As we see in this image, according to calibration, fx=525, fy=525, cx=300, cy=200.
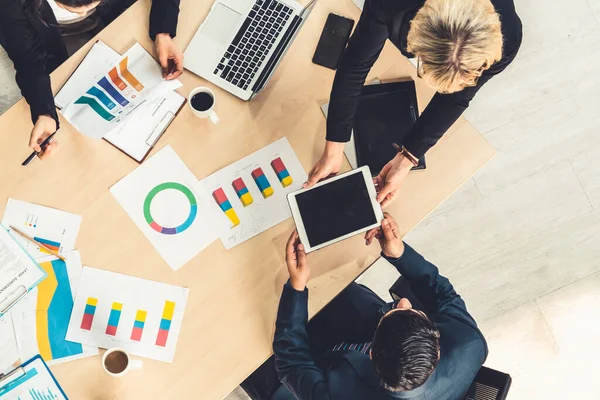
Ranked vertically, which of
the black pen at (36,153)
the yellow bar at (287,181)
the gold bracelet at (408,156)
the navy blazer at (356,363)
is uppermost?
the black pen at (36,153)

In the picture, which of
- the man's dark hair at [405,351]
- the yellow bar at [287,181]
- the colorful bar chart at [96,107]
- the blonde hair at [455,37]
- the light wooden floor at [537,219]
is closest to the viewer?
the blonde hair at [455,37]

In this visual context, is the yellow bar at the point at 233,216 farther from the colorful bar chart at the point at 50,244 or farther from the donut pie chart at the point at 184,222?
the colorful bar chart at the point at 50,244

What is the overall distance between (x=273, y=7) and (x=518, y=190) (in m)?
1.34

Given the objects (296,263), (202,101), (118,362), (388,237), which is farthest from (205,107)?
(118,362)

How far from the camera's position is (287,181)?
146cm

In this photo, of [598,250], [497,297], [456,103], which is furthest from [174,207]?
[598,250]

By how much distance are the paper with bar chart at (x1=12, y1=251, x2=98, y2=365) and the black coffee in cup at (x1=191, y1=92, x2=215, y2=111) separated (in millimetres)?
527

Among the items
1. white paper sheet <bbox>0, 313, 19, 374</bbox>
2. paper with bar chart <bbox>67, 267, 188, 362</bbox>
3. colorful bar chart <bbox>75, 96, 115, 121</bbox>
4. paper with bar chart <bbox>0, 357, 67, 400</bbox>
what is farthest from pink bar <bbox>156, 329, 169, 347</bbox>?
colorful bar chart <bbox>75, 96, 115, 121</bbox>

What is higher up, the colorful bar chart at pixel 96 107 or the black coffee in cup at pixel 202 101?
the colorful bar chart at pixel 96 107

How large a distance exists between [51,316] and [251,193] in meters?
0.62

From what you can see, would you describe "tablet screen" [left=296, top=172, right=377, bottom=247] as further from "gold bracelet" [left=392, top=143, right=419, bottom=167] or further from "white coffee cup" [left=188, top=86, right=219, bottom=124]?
"white coffee cup" [left=188, top=86, right=219, bottom=124]

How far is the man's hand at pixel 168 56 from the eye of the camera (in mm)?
1435

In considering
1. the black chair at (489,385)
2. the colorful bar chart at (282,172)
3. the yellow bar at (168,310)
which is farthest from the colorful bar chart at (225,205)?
the black chair at (489,385)

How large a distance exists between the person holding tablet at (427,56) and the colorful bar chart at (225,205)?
23 cm
